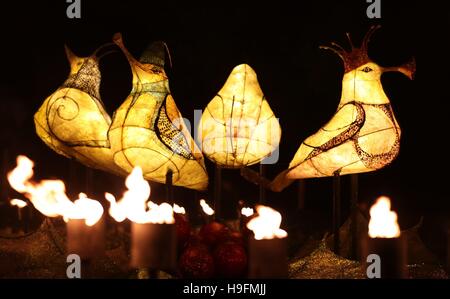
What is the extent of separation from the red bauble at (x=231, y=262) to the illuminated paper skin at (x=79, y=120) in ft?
3.65

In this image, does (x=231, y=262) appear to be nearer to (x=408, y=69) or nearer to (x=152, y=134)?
(x=152, y=134)

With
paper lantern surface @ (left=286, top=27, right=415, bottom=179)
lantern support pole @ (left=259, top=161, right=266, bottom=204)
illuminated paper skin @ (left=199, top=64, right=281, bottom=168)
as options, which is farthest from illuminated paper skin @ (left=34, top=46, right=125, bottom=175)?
paper lantern surface @ (left=286, top=27, right=415, bottom=179)

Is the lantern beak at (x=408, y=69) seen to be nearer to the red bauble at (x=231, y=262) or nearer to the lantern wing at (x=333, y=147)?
the lantern wing at (x=333, y=147)

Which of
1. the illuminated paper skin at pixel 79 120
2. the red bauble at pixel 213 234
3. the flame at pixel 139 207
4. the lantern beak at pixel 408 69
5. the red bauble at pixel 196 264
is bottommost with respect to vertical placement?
the red bauble at pixel 196 264

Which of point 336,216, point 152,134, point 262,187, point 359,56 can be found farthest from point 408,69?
point 152,134

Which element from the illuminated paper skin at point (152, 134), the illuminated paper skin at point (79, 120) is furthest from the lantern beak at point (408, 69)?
the illuminated paper skin at point (79, 120)

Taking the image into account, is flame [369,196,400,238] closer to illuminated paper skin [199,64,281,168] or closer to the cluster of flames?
the cluster of flames

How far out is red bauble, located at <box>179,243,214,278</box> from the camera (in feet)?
5.38

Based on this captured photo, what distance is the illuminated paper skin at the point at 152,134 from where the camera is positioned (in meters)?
2.24

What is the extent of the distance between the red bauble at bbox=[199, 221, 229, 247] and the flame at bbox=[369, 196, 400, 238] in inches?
20.2

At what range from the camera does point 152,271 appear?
146 cm

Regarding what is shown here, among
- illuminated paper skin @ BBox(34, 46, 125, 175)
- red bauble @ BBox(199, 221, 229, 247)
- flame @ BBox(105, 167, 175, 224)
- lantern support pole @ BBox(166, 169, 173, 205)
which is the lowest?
red bauble @ BBox(199, 221, 229, 247)

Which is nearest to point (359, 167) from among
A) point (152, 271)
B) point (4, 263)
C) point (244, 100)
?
point (244, 100)

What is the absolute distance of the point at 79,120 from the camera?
253 cm
